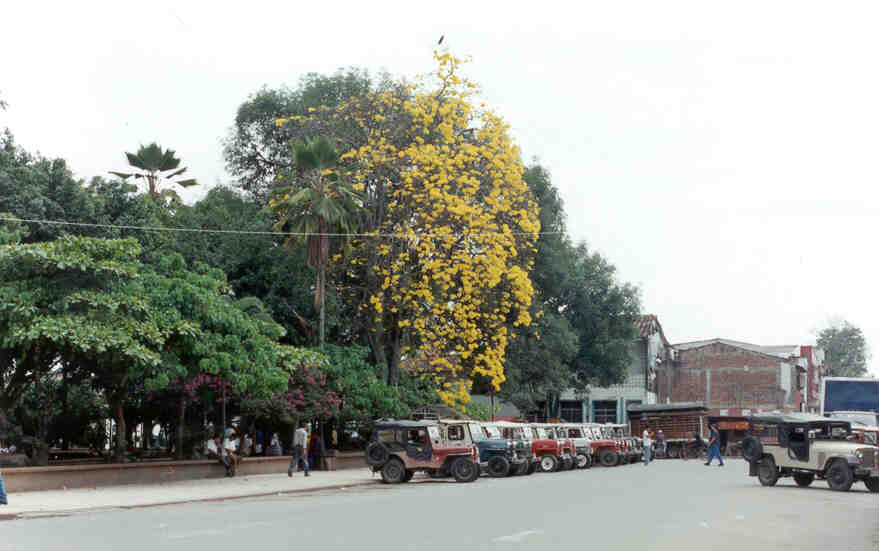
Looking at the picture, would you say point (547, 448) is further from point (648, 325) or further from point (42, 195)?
point (648, 325)

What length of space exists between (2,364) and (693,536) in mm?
18740

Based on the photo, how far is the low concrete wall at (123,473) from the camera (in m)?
24.5

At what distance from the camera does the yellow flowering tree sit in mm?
39156

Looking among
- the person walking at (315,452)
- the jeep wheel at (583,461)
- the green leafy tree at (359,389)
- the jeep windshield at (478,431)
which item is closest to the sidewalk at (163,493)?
the jeep windshield at (478,431)

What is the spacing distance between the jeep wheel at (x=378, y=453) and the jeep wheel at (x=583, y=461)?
45.3 feet

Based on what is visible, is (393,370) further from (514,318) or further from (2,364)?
(2,364)

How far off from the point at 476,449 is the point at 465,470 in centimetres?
87

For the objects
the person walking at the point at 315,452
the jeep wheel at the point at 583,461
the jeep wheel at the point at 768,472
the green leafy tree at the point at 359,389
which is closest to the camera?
the jeep wheel at the point at 768,472

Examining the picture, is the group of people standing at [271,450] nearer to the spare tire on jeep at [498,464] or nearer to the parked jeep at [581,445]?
the spare tire on jeep at [498,464]

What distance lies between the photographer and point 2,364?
2662cm

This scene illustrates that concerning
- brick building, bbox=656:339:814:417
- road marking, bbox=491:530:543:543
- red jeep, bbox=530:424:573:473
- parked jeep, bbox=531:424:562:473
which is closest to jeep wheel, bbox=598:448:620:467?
red jeep, bbox=530:424:573:473

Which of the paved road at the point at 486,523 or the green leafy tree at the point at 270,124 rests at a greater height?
the green leafy tree at the point at 270,124

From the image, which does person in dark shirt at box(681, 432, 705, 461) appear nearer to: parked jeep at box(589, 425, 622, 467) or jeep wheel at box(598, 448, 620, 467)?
parked jeep at box(589, 425, 622, 467)

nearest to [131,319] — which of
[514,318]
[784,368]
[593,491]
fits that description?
[593,491]
